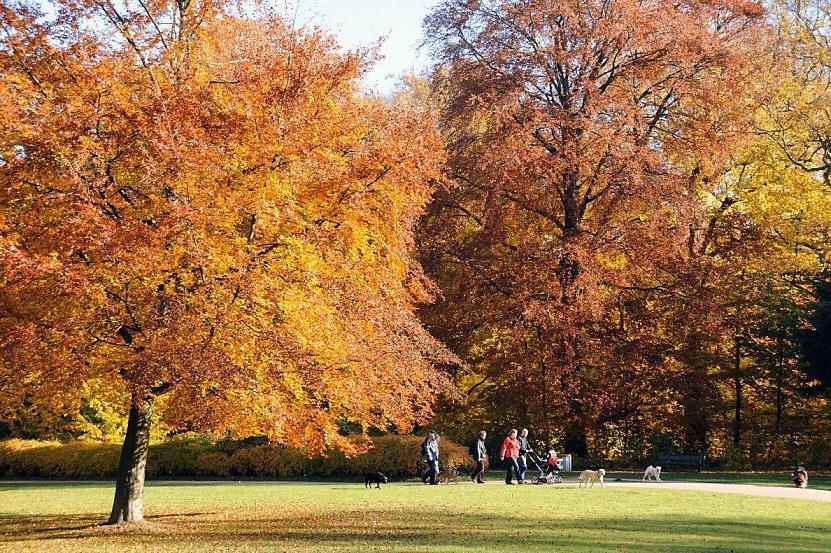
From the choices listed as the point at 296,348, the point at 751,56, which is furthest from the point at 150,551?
the point at 751,56

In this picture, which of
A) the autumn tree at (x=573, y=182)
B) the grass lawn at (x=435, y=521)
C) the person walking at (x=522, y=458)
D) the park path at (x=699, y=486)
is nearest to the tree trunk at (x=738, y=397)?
the autumn tree at (x=573, y=182)

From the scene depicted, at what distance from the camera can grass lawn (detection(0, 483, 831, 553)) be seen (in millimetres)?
12609

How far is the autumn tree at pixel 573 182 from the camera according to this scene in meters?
30.2

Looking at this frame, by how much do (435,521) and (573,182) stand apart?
62.9 ft

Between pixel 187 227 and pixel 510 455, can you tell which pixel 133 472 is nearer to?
pixel 187 227

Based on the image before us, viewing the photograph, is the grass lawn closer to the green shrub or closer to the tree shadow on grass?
the tree shadow on grass

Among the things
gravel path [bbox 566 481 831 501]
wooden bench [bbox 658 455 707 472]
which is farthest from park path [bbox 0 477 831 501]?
wooden bench [bbox 658 455 707 472]

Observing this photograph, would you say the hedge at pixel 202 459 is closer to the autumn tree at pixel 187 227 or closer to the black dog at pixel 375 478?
the black dog at pixel 375 478

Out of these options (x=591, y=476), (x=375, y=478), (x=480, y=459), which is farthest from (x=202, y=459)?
(x=591, y=476)

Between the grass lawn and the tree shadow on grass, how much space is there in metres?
0.02

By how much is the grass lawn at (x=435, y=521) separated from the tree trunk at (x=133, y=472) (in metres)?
0.43

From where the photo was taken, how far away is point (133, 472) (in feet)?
54.1

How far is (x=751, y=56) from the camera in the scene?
33.8m

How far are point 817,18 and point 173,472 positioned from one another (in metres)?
31.6
